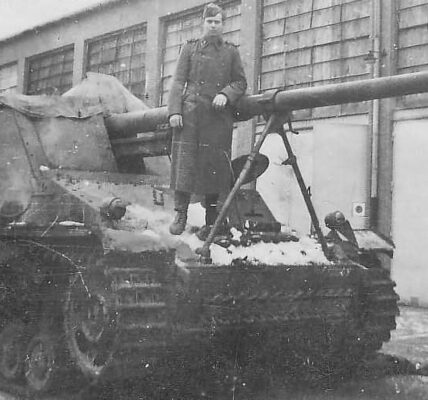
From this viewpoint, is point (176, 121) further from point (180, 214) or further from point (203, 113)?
point (180, 214)

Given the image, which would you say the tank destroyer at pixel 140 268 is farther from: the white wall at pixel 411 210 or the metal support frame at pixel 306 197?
the white wall at pixel 411 210

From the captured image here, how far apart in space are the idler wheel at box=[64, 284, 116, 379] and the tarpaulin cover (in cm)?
231

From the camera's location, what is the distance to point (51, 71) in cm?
1944

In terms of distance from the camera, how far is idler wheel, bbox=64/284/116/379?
511 centimetres

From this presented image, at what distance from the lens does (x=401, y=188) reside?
11.8m

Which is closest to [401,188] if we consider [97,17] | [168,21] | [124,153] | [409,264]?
[409,264]

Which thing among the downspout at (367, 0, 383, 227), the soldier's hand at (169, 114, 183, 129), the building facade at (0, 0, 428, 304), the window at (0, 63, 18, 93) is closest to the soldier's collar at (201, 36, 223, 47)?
the soldier's hand at (169, 114, 183, 129)

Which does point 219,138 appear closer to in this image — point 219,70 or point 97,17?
point 219,70

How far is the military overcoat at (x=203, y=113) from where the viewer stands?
19.7 feet

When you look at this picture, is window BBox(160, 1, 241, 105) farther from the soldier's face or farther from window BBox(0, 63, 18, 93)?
the soldier's face

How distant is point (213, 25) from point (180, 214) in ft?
5.24

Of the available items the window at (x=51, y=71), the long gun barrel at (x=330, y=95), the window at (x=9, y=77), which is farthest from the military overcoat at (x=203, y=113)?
the window at (x=9, y=77)

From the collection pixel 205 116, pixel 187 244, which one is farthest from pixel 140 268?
pixel 205 116

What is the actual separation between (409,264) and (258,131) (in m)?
4.27
